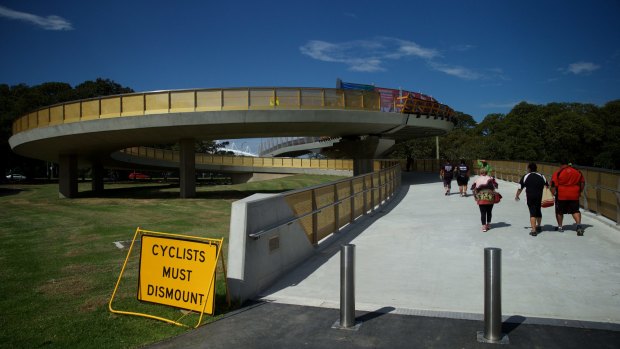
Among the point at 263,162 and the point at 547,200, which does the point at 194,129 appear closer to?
the point at 547,200

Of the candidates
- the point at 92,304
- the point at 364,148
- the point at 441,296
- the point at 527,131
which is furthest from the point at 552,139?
the point at 92,304

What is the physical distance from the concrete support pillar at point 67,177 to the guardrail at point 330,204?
75.1ft

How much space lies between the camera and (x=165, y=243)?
589cm

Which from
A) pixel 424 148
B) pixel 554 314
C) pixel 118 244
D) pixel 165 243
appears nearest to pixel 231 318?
pixel 165 243

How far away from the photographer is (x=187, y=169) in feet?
89.5

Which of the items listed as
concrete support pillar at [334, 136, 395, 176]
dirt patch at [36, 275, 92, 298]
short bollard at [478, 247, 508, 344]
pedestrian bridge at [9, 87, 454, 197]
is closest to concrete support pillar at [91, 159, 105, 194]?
pedestrian bridge at [9, 87, 454, 197]

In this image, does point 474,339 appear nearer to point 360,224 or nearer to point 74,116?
point 360,224

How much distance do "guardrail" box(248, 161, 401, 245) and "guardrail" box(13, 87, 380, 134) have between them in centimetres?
825

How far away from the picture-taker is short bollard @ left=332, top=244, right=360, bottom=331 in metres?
5.09

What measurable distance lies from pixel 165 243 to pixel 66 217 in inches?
550

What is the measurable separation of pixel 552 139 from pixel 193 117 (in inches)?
2474

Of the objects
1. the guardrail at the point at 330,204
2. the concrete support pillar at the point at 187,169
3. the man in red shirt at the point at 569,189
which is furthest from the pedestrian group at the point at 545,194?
the concrete support pillar at the point at 187,169

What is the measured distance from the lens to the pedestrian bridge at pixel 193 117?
21922mm

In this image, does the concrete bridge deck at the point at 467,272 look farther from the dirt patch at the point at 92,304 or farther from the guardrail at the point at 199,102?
the guardrail at the point at 199,102
